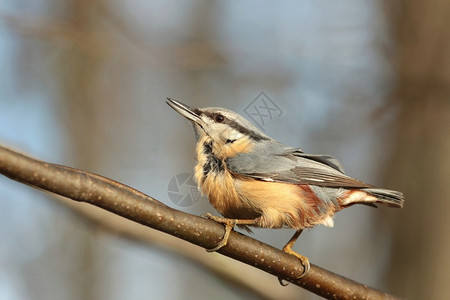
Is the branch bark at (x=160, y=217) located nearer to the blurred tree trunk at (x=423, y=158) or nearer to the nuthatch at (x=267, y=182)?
the nuthatch at (x=267, y=182)

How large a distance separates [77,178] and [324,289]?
4.71 ft

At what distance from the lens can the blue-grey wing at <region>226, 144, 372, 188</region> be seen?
345cm

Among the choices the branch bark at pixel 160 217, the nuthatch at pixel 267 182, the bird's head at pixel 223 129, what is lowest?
the branch bark at pixel 160 217

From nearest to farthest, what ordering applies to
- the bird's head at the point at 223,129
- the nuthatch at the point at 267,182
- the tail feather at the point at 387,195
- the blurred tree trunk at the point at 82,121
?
the nuthatch at the point at 267,182, the tail feather at the point at 387,195, the bird's head at the point at 223,129, the blurred tree trunk at the point at 82,121

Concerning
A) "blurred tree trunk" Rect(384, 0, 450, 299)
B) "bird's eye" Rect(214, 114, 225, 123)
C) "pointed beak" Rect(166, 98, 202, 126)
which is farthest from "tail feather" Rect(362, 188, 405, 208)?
"blurred tree trunk" Rect(384, 0, 450, 299)

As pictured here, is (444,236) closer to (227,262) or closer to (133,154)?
(227,262)

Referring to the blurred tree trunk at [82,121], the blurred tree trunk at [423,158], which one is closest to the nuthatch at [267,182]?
the blurred tree trunk at [423,158]

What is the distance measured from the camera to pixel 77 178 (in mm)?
2148

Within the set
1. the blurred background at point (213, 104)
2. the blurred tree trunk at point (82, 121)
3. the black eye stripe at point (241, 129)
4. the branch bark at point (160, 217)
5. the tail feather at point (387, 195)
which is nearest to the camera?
the branch bark at point (160, 217)

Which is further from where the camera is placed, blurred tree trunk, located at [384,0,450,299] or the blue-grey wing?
blurred tree trunk, located at [384,0,450,299]

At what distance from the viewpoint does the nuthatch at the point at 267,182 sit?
3381 mm

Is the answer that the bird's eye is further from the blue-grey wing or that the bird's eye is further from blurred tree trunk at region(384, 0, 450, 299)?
blurred tree trunk at region(384, 0, 450, 299)

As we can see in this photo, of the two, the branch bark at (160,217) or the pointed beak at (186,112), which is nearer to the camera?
the branch bark at (160,217)

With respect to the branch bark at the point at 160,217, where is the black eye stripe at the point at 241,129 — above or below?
above
